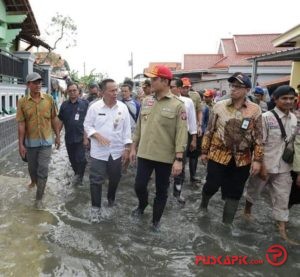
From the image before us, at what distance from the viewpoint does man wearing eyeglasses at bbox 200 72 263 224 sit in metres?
4.21

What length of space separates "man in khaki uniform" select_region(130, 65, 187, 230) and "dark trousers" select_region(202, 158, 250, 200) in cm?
54

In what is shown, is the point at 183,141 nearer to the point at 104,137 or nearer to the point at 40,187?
the point at 104,137

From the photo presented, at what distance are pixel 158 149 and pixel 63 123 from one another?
9.56 ft

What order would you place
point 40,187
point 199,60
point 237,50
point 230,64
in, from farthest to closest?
point 199,60 → point 237,50 → point 230,64 → point 40,187

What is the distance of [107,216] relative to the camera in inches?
193

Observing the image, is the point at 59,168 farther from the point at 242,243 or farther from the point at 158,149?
A: the point at 242,243

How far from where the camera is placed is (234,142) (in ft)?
13.9

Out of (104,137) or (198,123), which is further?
(198,123)

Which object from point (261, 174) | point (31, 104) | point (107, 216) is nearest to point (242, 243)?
point (261, 174)

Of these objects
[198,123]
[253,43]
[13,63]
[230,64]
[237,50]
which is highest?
[253,43]

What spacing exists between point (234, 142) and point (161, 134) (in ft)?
2.78

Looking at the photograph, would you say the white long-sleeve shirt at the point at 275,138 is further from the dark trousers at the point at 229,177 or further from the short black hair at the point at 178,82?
the short black hair at the point at 178,82

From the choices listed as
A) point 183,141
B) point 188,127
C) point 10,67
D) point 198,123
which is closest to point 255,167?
point 183,141

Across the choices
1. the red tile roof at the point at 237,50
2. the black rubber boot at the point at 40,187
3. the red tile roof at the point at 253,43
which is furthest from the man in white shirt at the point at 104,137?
the red tile roof at the point at 253,43
